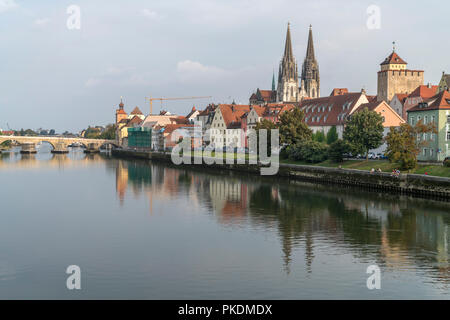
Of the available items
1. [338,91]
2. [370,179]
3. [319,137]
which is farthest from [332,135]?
[338,91]

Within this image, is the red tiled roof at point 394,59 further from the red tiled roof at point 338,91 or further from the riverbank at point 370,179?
the riverbank at point 370,179

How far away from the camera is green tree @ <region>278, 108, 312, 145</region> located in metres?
77.3

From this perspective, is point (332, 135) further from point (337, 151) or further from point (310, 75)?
point (310, 75)

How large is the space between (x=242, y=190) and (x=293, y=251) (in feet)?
95.1

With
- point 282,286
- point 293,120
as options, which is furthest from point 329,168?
point 282,286

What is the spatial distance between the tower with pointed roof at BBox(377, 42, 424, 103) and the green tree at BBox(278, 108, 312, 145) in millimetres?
31181

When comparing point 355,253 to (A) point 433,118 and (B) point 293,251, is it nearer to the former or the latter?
(B) point 293,251

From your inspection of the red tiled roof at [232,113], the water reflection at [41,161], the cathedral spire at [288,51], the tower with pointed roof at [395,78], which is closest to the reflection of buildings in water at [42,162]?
the water reflection at [41,161]

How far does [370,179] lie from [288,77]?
123m

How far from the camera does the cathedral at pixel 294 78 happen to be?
569ft

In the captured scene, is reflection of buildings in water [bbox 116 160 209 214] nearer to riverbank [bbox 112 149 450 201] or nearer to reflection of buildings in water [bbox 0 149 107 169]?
riverbank [bbox 112 149 450 201]

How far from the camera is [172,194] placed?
5544cm

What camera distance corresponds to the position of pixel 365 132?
62281mm

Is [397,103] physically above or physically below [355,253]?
above
